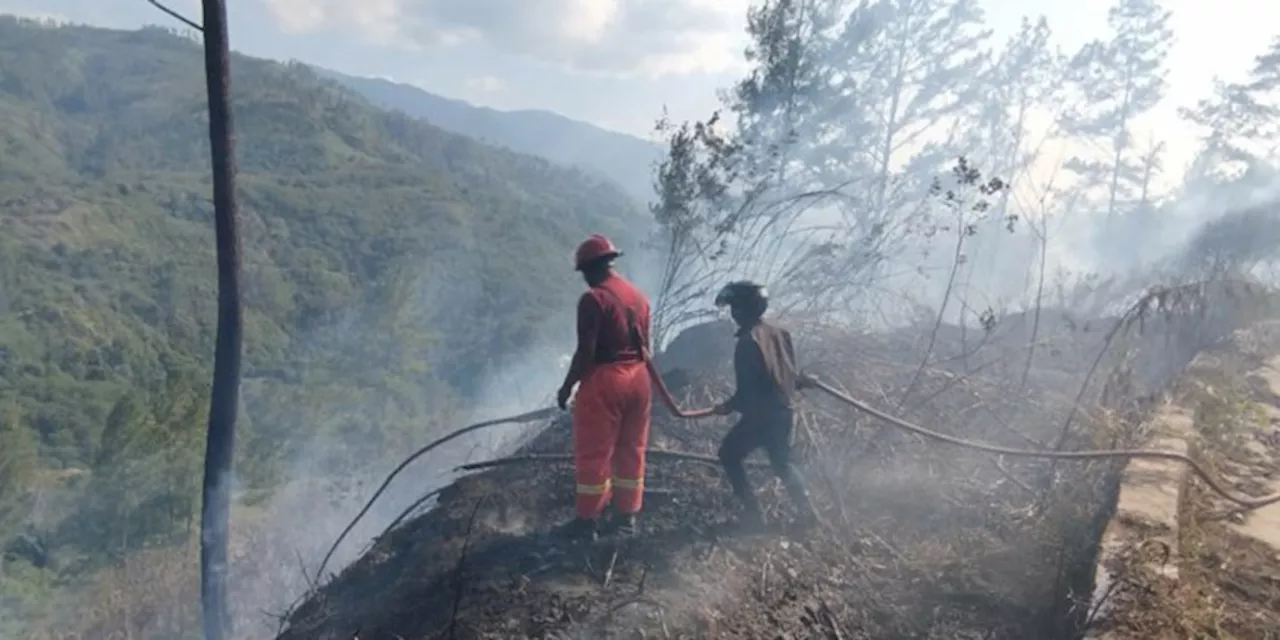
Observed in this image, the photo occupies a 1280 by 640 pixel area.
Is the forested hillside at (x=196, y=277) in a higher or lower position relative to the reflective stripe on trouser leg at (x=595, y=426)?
lower

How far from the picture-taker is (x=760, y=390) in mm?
5289

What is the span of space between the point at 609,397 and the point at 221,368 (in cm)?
469

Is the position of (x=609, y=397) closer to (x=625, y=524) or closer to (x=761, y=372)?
(x=625, y=524)

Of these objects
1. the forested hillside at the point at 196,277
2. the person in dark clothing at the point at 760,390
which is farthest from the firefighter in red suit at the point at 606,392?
the forested hillside at the point at 196,277

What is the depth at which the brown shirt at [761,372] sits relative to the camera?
525cm

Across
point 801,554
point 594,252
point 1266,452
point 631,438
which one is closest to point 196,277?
point 594,252

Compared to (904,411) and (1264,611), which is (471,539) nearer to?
(904,411)

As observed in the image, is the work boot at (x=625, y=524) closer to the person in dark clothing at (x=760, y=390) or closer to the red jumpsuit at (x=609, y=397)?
the red jumpsuit at (x=609, y=397)

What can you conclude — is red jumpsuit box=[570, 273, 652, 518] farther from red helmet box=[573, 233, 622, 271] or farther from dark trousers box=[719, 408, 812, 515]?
dark trousers box=[719, 408, 812, 515]

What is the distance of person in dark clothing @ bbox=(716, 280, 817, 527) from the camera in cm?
527

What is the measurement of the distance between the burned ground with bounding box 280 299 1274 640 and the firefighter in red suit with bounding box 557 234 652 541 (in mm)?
262

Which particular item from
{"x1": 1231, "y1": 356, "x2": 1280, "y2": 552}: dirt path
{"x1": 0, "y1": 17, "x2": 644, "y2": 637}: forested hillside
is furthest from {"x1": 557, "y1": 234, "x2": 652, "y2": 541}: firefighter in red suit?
{"x1": 0, "y1": 17, "x2": 644, "y2": 637}: forested hillside

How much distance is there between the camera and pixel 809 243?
1069 centimetres

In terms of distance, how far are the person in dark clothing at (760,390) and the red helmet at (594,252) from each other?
0.67 m
